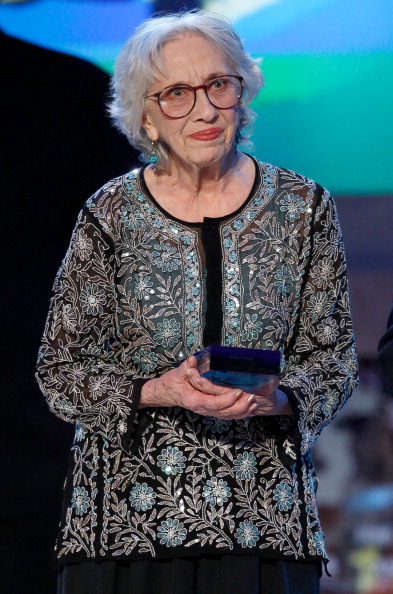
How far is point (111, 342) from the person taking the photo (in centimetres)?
198

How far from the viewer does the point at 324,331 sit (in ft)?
6.35

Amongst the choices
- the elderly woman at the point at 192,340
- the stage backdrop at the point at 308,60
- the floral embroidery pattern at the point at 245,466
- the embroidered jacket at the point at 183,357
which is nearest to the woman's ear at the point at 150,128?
the elderly woman at the point at 192,340

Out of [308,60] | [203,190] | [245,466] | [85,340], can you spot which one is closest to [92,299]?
[85,340]

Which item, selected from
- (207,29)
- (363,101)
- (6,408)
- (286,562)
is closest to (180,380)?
(286,562)

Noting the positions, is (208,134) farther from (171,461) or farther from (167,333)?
(171,461)

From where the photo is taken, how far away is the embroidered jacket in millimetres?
1816

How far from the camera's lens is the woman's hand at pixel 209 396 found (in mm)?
1721

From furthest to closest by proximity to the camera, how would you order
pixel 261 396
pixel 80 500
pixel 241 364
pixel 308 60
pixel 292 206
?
1. pixel 308 60
2. pixel 292 206
3. pixel 80 500
4. pixel 261 396
5. pixel 241 364

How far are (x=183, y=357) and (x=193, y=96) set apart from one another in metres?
0.47

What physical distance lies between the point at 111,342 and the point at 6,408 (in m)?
0.73

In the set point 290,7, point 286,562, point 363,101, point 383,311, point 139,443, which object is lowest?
point 286,562

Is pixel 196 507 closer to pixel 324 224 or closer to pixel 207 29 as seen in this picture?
pixel 324 224

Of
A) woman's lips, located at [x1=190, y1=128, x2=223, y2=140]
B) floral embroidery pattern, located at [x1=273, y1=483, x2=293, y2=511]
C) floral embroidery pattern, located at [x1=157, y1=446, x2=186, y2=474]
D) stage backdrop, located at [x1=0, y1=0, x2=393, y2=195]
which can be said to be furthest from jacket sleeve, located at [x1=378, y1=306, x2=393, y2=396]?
stage backdrop, located at [x1=0, y1=0, x2=393, y2=195]

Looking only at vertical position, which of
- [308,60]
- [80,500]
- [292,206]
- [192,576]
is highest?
[308,60]
